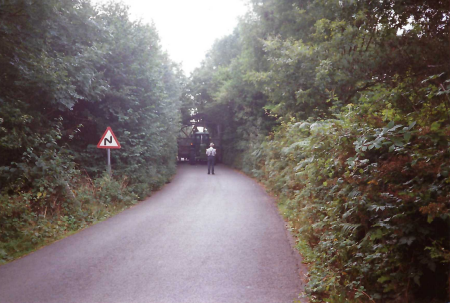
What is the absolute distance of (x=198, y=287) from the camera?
5402 mm

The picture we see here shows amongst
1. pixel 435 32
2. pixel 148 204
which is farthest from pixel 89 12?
pixel 435 32

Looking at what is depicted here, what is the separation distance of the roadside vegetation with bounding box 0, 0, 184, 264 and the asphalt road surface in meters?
1.12

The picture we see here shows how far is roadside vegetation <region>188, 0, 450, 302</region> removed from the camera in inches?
157

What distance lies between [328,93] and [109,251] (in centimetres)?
839

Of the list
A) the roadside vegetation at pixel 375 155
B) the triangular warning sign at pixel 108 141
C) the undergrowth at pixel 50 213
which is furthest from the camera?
the triangular warning sign at pixel 108 141

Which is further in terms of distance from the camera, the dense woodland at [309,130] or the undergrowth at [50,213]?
the undergrowth at [50,213]

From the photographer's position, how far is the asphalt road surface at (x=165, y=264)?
5156 millimetres

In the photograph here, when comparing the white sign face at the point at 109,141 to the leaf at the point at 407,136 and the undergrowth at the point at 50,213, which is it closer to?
the undergrowth at the point at 50,213

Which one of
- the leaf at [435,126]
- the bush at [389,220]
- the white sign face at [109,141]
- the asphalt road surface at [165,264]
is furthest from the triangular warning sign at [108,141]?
the leaf at [435,126]

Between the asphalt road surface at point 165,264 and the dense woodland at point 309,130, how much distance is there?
0.62 m

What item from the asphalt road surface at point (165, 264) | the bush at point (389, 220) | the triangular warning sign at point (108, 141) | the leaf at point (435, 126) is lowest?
the asphalt road surface at point (165, 264)

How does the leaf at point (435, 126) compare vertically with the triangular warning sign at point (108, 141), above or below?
above

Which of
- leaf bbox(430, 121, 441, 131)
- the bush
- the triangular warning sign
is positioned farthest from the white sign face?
leaf bbox(430, 121, 441, 131)

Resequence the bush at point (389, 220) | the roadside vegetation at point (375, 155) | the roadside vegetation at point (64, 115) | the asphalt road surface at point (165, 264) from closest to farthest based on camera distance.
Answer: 1. the bush at point (389, 220)
2. the roadside vegetation at point (375, 155)
3. the asphalt road surface at point (165, 264)
4. the roadside vegetation at point (64, 115)
